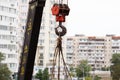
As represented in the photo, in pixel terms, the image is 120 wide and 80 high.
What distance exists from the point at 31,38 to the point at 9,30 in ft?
121

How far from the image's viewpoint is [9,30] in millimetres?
42938

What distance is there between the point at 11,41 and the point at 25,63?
1458 inches

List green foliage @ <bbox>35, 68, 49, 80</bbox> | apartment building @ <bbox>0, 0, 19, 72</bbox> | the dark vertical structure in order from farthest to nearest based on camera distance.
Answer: green foliage @ <bbox>35, 68, 49, 80</bbox> < apartment building @ <bbox>0, 0, 19, 72</bbox> < the dark vertical structure

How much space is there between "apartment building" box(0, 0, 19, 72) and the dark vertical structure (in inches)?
1415

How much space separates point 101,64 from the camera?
369 ft

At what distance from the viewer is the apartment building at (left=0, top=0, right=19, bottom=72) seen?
4238 centimetres

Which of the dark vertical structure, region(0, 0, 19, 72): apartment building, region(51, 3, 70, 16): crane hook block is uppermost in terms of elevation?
region(0, 0, 19, 72): apartment building

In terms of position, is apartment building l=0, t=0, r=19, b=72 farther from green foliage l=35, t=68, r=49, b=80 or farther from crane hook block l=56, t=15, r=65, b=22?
crane hook block l=56, t=15, r=65, b=22

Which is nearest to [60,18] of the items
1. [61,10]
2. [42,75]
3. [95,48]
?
[61,10]

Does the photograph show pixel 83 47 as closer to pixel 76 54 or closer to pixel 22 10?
pixel 76 54

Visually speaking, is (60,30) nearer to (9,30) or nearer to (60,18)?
(60,18)

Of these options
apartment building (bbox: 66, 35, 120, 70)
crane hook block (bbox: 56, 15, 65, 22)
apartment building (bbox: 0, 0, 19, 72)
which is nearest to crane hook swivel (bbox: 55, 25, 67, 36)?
crane hook block (bbox: 56, 15, 65, 22)

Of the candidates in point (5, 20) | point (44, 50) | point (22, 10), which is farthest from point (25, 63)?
point (44, 50)

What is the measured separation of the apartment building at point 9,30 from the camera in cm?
4238
